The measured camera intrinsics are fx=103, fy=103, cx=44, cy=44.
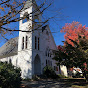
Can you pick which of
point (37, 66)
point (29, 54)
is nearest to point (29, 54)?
point (29, 54)

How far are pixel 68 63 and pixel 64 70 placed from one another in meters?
13.0

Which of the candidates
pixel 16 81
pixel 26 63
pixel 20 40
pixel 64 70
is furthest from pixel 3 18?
pixel 64 70

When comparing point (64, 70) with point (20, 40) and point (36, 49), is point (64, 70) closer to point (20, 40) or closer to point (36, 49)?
point (36, 49)

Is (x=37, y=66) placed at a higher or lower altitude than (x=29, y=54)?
lower

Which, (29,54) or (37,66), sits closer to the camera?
(29,54)

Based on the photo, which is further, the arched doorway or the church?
the arched doorway

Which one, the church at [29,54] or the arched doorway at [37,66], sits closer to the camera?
the church at [29,54]

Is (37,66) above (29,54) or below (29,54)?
below

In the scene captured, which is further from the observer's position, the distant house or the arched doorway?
the arched doorway

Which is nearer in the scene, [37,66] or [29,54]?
[29,54]

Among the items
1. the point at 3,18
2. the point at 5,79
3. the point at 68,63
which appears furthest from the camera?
the point at 68,63

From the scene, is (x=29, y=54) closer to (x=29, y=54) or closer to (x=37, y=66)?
(x=29, y=54)

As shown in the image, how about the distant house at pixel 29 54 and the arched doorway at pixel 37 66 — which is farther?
the arched doorway at pixel 37 66

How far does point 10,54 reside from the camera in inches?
862
